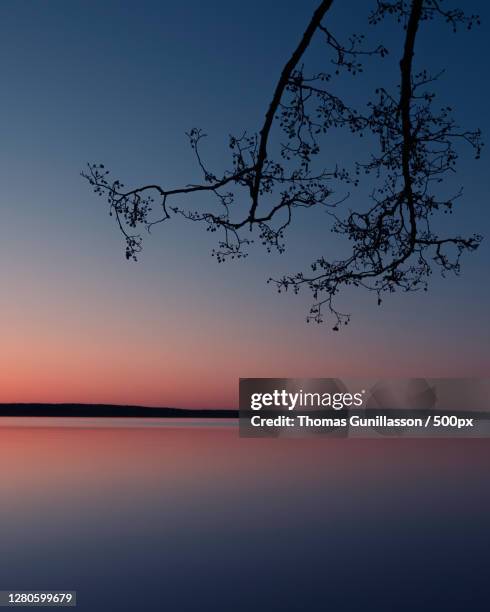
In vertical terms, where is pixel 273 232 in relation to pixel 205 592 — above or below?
above

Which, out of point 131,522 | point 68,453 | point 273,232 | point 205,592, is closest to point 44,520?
point 131,522

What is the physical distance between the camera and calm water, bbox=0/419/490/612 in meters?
13.5

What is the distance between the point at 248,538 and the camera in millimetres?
18594

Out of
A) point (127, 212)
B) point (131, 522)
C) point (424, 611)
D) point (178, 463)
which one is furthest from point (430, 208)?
point (178, 463)

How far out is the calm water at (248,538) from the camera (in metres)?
13.5

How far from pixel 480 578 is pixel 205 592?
536 cm

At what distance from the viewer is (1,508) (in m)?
23.6

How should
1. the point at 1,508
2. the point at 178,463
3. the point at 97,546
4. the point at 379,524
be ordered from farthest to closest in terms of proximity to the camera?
the point at 178,463, the point at 1,508, the point at 379,524, the point at 97,546

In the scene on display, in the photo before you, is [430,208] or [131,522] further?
[131,522]

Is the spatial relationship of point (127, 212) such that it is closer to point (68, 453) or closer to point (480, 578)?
point (480, 578)

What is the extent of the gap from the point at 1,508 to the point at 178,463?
1732 cm

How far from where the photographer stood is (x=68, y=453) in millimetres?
47969

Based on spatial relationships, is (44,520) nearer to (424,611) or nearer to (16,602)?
(16,602)

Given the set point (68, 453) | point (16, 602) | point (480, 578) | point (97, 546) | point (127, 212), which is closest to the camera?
point (127, 212)
